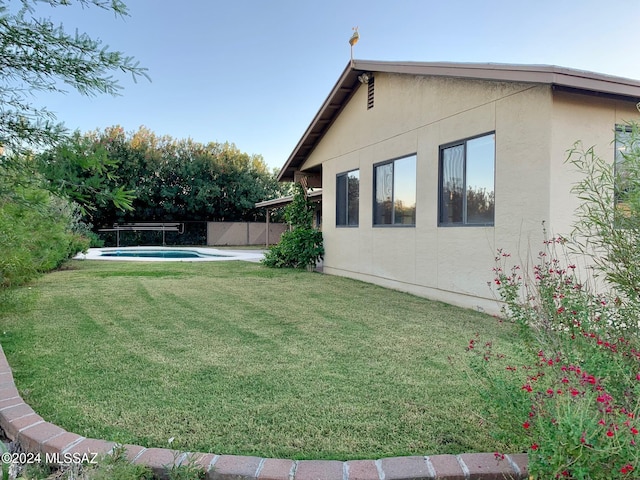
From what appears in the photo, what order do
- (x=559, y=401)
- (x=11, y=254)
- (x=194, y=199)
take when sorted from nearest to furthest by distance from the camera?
(x=559, y=401) → (x=11, y=254) → (x=194, y=199)

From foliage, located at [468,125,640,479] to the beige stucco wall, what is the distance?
3.24 m

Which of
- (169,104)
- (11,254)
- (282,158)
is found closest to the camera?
(11,254)

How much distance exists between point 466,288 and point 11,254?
7.26 m

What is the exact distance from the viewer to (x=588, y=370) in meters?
2.13

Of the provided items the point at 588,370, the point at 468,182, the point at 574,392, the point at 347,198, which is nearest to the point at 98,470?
the point at 574,392

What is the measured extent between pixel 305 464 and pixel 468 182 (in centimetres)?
600

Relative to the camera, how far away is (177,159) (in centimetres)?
2786

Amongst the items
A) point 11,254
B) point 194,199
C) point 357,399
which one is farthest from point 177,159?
point 357,399

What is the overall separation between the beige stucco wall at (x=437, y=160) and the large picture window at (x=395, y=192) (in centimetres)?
19

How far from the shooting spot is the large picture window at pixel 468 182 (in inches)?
268

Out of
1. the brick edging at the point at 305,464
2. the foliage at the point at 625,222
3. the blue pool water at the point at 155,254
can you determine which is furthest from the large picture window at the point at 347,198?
the blue pool water at the point at 155,254

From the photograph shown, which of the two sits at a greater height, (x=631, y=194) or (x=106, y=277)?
(x=631, y=194)

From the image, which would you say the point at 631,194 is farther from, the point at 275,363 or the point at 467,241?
the point at 467,241

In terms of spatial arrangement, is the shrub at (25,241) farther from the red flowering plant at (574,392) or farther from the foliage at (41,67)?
the red flowering plant at (574,392)
